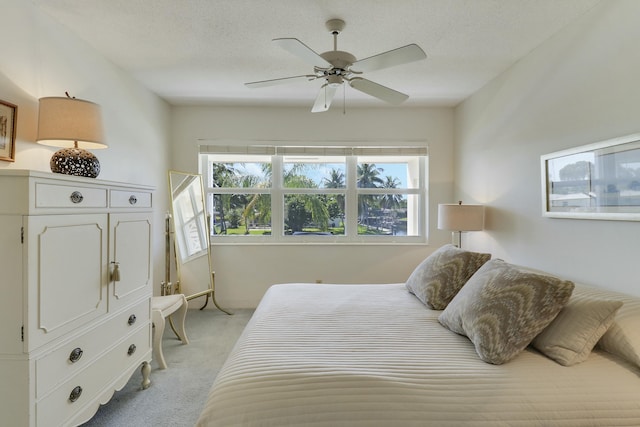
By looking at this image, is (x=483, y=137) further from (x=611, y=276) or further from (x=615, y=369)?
(x=615, y=369)

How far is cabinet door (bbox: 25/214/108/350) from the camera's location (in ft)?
4.35

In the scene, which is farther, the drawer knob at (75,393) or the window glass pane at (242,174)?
the window glass pane at (242,174)

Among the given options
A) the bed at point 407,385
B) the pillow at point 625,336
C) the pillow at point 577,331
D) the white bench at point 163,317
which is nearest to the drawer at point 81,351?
the white bench at point 163,317

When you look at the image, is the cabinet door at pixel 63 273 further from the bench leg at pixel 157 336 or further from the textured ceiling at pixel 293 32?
the textured ceiling at pixel 293 32

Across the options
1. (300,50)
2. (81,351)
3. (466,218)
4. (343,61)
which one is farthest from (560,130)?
(81,351)

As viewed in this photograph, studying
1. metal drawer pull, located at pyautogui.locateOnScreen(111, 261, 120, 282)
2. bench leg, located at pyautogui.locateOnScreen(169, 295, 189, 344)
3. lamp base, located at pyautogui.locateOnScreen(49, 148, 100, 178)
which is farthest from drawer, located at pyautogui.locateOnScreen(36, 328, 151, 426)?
lamp base, located at pyautogui.locateOnScreen(49, 148, 100, 178)

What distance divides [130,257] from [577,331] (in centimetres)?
236

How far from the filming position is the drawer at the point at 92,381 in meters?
1.42

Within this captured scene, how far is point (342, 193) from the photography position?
4145 millimetres

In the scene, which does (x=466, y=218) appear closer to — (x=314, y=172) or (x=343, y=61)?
(x=314, y=172)

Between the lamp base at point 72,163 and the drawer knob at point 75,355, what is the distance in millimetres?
918

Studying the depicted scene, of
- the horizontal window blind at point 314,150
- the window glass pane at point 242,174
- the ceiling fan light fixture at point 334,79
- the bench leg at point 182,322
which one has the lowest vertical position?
the bench leg at point 182,322

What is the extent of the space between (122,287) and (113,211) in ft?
1.51

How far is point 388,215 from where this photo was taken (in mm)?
4188
